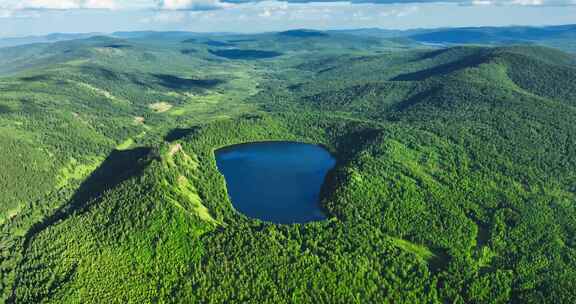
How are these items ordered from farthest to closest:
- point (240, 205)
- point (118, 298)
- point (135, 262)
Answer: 1. point (240, 205)
2. point (135, 262)
3. point (118, 298)

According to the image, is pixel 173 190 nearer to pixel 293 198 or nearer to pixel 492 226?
pixel 293 198

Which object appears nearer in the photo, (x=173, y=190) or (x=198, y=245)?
(x=198, y=245)

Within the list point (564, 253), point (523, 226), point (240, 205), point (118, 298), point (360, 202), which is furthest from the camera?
point (240, 205)

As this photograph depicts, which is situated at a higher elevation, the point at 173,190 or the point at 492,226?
the point at 173,190

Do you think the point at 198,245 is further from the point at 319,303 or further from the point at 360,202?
the point at 360,202

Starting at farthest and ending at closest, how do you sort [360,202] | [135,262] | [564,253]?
1. [360,202]
2. [564,253]
3. [135,262]

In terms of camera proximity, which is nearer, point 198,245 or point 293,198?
point 198,245

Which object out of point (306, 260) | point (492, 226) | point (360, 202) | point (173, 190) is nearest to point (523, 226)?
point (492, 226)

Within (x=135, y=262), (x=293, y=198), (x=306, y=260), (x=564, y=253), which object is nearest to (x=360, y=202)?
(x=293, y=198)

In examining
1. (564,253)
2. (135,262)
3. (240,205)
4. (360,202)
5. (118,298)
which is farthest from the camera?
(240,205)
